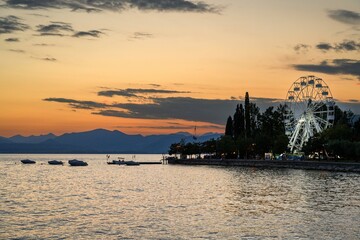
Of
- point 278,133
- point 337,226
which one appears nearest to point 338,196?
point 337,226

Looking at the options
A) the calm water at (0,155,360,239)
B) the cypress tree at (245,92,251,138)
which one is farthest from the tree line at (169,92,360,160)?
the calm water at (0,155,360,239)

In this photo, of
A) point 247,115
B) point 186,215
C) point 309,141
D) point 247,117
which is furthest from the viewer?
point 247,117

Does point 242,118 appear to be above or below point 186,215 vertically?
above

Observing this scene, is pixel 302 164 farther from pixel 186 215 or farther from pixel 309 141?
pixel 186 215

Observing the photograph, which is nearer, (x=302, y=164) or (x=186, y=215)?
(x=186, y=215)

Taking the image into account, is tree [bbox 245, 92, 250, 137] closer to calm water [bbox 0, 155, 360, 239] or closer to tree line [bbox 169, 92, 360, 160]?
tree line [bbox 169, 92, 360, 160]

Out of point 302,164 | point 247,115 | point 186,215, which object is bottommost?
point 186,215

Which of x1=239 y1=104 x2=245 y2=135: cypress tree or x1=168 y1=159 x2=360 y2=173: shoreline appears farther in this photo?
x1=239 y1=104 x2=245 y2=135: cypress tree

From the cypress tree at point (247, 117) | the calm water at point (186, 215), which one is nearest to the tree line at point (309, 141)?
the cypress tree at point (247, 117)

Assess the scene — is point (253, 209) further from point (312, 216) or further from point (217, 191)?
point (217, 191)

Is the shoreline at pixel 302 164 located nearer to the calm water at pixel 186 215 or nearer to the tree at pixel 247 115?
the tree at pixel 247 115

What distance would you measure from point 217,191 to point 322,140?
7887 centimetres

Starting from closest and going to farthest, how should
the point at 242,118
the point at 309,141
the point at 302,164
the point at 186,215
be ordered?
the point at 186,215
the point at 302,164
the point at 309,141
the point at 242,118

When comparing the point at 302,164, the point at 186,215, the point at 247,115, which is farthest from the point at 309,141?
the point at 186,215
